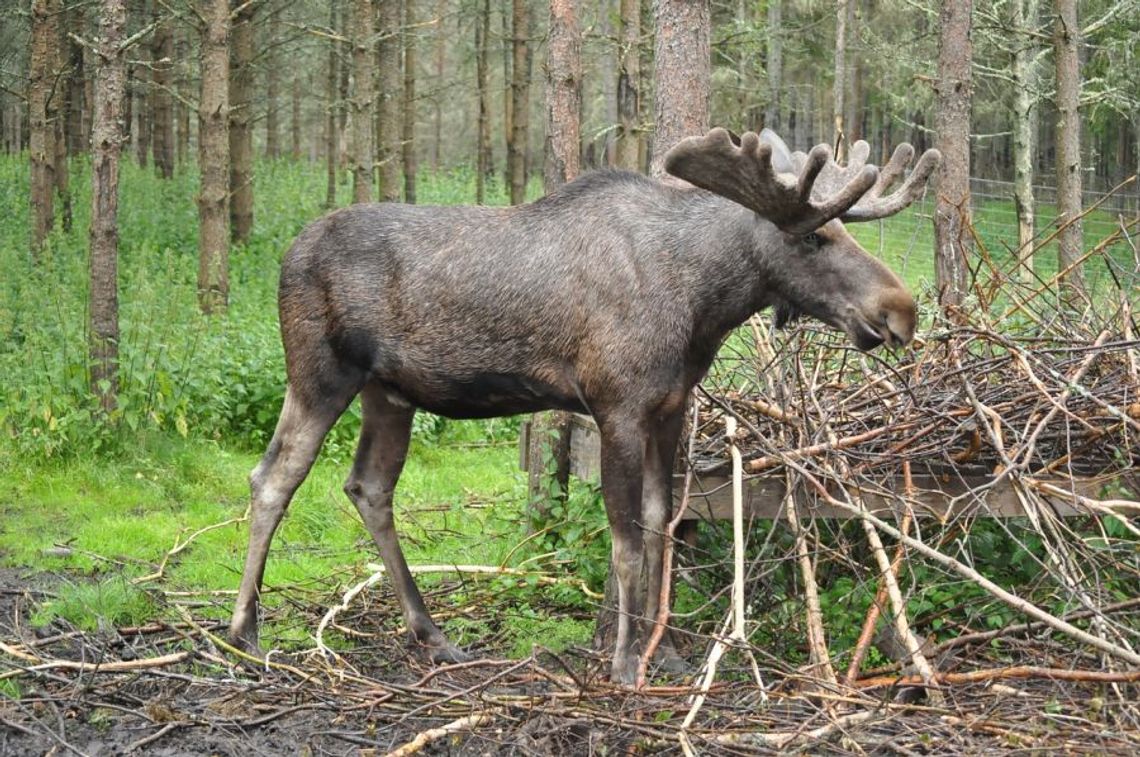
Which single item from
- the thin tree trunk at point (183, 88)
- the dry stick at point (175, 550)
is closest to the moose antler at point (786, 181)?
the dry stick at point (175, 550)

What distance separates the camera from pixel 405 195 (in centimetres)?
2628

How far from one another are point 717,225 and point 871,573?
2.14 metres

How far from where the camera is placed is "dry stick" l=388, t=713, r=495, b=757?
5168mm

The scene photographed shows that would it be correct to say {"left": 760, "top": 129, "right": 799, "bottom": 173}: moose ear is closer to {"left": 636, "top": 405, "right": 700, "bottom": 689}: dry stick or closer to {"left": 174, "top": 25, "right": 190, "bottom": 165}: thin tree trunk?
{"left": 636, "top": 405, "right": 700, "bottom": 689}: dry stick

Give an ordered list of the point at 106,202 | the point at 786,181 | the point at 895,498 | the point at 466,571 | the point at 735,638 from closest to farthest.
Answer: the point at 735,638 < the point at 786,181 < the point at 895,498 < the point at 466,571 < the point at 106,202

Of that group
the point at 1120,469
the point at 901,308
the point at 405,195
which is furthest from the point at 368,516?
the point at 405,195

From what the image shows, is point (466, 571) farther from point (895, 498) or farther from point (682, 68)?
point (682, 68)

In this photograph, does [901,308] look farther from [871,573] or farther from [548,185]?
[548,185]

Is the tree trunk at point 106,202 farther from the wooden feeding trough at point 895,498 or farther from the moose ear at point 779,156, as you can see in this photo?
the moose ear at point 779,156

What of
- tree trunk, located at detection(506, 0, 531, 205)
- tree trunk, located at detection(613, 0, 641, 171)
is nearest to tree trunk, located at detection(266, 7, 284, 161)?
tree trunk, located at detection(506, 0, 531, 205)

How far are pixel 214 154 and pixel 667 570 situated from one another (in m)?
10.5

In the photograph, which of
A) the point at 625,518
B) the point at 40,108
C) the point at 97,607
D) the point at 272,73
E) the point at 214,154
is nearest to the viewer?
the point at 625,518

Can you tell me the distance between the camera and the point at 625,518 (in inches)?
236

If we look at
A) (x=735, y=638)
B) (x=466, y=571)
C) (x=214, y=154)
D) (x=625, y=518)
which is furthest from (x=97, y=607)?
(x=214, y=154)
